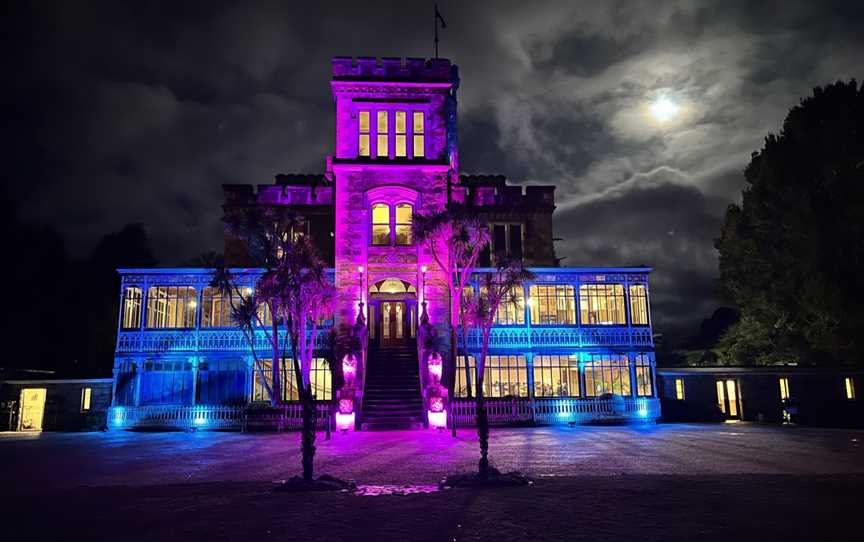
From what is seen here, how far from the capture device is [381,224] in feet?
95.9

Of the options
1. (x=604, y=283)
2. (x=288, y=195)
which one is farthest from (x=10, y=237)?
(x=604, y=283)

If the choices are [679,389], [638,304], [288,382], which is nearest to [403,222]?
→ [288,382]

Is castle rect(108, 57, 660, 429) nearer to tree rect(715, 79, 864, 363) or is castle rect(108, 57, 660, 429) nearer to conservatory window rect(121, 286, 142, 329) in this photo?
conservatory window rect(121, 286, 142, 329)

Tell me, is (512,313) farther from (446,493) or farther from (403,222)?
(446,493)

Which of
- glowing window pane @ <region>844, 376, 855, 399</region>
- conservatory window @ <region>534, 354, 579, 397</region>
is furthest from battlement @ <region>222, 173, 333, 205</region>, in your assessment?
glowing window pane @ <region>844, 376, 855, 399</region>

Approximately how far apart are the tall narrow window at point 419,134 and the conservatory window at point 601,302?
35.1 ft

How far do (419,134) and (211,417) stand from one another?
16555mm

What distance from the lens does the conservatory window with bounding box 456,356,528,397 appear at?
28.7 metres

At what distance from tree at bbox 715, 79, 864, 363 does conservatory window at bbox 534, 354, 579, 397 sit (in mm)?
10264

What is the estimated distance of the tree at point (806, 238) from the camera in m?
24.2

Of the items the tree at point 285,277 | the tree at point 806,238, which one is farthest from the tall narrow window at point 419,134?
the tree at point 806,238

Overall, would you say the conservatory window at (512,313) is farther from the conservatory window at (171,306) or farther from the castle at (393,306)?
the conservatory window at (171,306)

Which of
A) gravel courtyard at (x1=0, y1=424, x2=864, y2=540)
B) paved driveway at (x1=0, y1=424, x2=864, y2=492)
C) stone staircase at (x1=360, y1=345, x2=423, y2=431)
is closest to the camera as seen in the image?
gravel courtyard at (x1=0, y1=424, x2=864, y2=540)

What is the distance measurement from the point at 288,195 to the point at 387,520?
28862 millimetres
